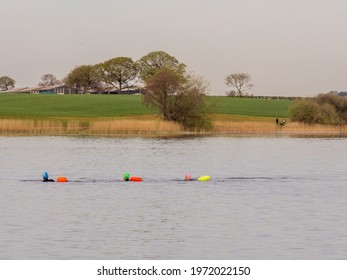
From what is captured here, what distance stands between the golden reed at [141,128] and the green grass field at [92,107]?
67.9ft

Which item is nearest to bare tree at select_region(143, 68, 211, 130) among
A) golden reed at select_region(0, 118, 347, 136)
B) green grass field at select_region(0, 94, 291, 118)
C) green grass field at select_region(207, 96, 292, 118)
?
golden reed at select_region(0, 118, 347, 136)

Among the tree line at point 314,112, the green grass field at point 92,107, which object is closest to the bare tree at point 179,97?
the tree line at point 314,112

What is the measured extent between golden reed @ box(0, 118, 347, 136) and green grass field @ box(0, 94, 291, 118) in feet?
67.9

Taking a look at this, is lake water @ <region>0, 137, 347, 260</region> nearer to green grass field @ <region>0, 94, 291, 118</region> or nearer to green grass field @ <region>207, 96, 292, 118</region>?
green grass field @ <region>0, 94, 291, 118</region>

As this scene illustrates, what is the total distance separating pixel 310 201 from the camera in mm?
31234

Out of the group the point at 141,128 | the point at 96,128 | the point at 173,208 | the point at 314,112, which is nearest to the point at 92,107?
the point at 96,128

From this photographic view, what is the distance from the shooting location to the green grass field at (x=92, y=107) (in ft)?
411

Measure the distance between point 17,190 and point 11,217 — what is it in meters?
8.93

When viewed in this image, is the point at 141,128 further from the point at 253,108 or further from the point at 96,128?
the point at 253,108

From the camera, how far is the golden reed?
8475 centimetres

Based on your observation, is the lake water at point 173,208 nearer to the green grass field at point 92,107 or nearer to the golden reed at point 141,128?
the golden reed at point 141,128

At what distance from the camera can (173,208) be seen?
95.8 feet

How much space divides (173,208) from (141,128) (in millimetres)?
55123
